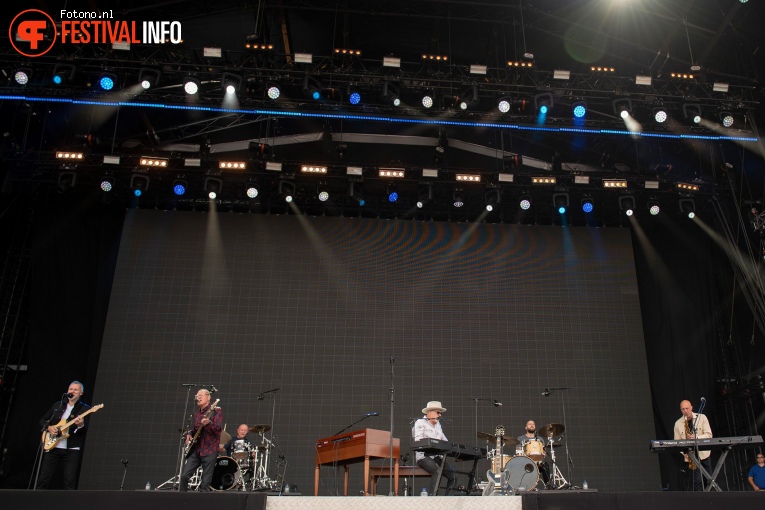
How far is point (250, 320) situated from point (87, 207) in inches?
149

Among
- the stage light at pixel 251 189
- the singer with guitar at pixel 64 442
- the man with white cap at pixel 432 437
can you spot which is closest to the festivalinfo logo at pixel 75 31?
the stage light at pixel 251 189

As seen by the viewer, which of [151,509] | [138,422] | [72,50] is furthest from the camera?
[138,422]

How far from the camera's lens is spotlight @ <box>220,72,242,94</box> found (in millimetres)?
9836

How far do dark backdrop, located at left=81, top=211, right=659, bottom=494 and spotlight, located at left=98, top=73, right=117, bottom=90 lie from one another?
338 cm

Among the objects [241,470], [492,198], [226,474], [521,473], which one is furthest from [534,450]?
[492,198]

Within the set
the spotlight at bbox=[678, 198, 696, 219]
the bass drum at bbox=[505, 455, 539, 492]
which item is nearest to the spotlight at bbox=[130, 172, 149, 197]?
the bass drum at bbox=[505, 455, 539, 492]

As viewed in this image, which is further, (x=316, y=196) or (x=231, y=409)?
(x=316, y=196)

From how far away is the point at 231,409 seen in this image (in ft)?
37.1

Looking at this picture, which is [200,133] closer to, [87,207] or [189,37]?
[189,37]

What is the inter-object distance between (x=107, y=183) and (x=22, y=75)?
218cm

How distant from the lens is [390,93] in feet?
33.3

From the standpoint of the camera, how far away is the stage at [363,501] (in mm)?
5059

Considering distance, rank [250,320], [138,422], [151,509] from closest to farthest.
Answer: [151,509]
[138,422]
[250,320]

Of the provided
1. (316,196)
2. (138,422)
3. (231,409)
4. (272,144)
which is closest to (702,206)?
(316,196)
